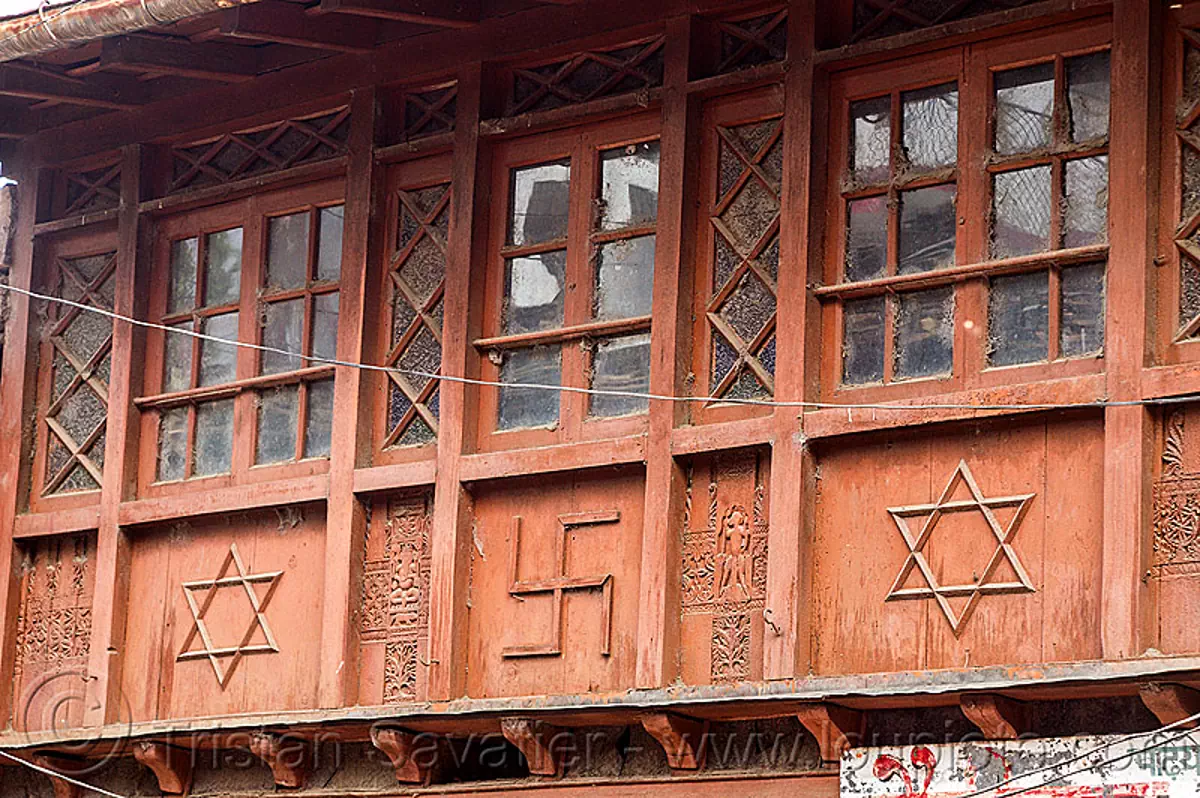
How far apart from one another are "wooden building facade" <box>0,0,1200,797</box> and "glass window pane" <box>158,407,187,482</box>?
0.8 inches

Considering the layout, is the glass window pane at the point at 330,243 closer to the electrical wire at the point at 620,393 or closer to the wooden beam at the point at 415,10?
the electrical wire at the point at 620,393

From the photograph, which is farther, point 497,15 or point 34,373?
point 34,373

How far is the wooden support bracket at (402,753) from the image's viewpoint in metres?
10.7

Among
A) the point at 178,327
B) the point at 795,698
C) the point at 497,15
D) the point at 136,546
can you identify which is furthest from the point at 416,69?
the point at 795,698

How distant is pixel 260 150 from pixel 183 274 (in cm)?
82

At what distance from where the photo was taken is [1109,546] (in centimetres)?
890

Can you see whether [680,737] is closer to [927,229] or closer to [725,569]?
[725,569]

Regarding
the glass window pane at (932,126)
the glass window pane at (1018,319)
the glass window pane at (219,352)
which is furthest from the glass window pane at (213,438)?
the glass window pane at (1018,319)

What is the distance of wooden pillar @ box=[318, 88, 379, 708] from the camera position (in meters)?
11.1

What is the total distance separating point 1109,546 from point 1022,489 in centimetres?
51

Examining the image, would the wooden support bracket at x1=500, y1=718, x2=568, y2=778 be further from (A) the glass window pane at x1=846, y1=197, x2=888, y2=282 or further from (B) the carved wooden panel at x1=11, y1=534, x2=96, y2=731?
(B) the carved wooden panel at x1=11, y1=534, x2=96, y2=731

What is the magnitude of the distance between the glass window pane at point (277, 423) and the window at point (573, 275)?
48.6 inches

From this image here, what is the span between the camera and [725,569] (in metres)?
10.1

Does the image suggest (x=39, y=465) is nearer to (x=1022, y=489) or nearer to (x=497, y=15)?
(x=497, y=15)
